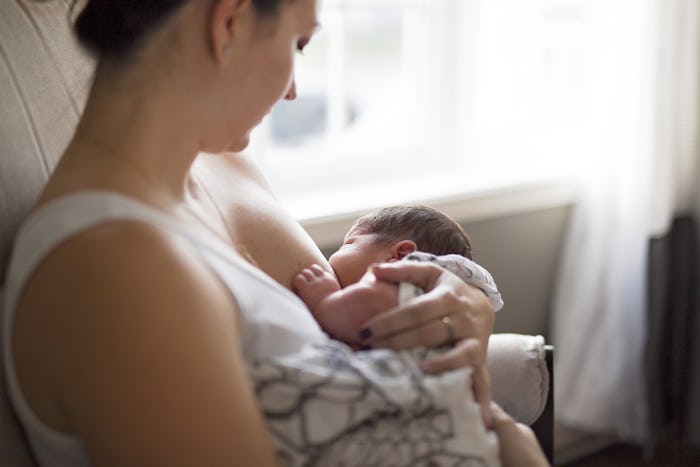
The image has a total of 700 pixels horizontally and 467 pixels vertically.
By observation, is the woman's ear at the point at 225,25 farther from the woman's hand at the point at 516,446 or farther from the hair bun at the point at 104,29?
the woman's hand at the point at 516,446

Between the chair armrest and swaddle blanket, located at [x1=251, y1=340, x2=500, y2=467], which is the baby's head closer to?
the chair armrest


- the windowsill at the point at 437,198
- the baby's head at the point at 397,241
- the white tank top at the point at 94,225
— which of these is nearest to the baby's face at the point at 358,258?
the baby's head at the point at 397,241

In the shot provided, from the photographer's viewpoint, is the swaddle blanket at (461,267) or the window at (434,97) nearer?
the swaddle blanket at (461,267)

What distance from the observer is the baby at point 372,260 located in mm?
1220

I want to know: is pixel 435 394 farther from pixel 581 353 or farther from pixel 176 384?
pixel 581 353

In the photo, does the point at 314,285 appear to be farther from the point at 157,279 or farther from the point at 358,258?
the point at 157,279

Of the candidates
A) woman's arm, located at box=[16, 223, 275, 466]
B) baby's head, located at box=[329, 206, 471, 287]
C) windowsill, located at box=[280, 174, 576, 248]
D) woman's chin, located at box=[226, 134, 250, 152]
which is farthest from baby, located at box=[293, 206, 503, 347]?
windowsill, located at box=[280, 174, 576, 248]

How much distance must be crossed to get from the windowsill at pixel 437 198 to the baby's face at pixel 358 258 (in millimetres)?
719

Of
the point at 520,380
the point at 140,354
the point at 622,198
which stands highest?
the point at 140,354

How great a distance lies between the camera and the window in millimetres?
2623

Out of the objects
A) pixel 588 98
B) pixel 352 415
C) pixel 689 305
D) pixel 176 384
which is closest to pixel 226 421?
pixel 176 384

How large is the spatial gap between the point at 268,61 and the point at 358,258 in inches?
18.1

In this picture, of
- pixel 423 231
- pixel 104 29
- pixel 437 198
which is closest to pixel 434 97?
pixel 437 198

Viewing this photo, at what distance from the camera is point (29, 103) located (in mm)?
1153
